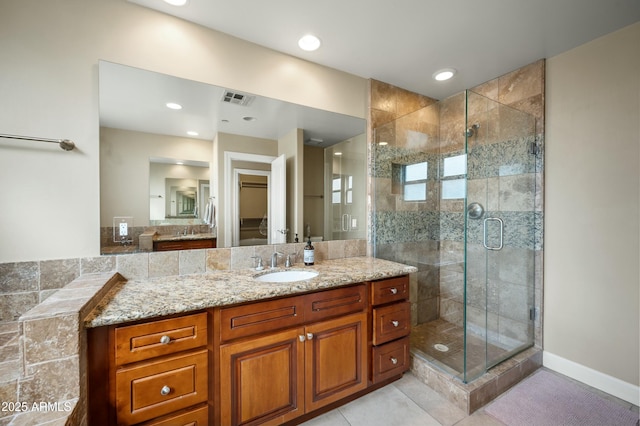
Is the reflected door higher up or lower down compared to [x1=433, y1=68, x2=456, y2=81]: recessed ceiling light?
lower down

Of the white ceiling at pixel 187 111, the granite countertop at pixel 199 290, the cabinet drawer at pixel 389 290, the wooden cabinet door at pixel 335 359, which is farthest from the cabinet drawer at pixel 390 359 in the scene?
the white ceiling at pixel 187 111

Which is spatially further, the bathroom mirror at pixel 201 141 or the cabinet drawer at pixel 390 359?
the cabinet drawer at pixel 390 359

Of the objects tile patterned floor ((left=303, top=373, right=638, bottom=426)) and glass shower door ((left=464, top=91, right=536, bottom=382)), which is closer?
tile patterned floor ((left=303, top=373, right=638, bottom=426))

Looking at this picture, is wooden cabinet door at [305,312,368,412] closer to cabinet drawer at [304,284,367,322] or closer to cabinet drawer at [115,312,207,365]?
cabinet drawer at [304,284,367,322]

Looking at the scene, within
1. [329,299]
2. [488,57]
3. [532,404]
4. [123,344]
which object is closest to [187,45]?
[123,344]

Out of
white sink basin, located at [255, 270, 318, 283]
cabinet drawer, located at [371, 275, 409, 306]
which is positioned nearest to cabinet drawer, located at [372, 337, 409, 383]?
cabinet drawer, located at [371, 275, 409, 306]

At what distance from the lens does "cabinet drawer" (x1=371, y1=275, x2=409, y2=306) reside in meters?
1.78

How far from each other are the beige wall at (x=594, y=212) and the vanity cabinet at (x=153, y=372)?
8.96 ft

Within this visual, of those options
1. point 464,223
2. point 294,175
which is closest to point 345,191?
point 294,175

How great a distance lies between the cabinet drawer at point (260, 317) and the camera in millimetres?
1285

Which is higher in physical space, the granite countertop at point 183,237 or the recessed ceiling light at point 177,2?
the recessed ceiling light at point 177,2

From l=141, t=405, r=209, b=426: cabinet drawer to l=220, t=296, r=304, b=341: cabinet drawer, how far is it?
0.35m

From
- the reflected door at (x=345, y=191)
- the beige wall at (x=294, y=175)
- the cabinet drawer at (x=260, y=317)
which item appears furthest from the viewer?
the reflected door at (x=345, y=191)

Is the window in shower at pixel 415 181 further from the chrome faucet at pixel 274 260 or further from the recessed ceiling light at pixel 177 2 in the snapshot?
the recessed ceiling light at pixel 177 2
